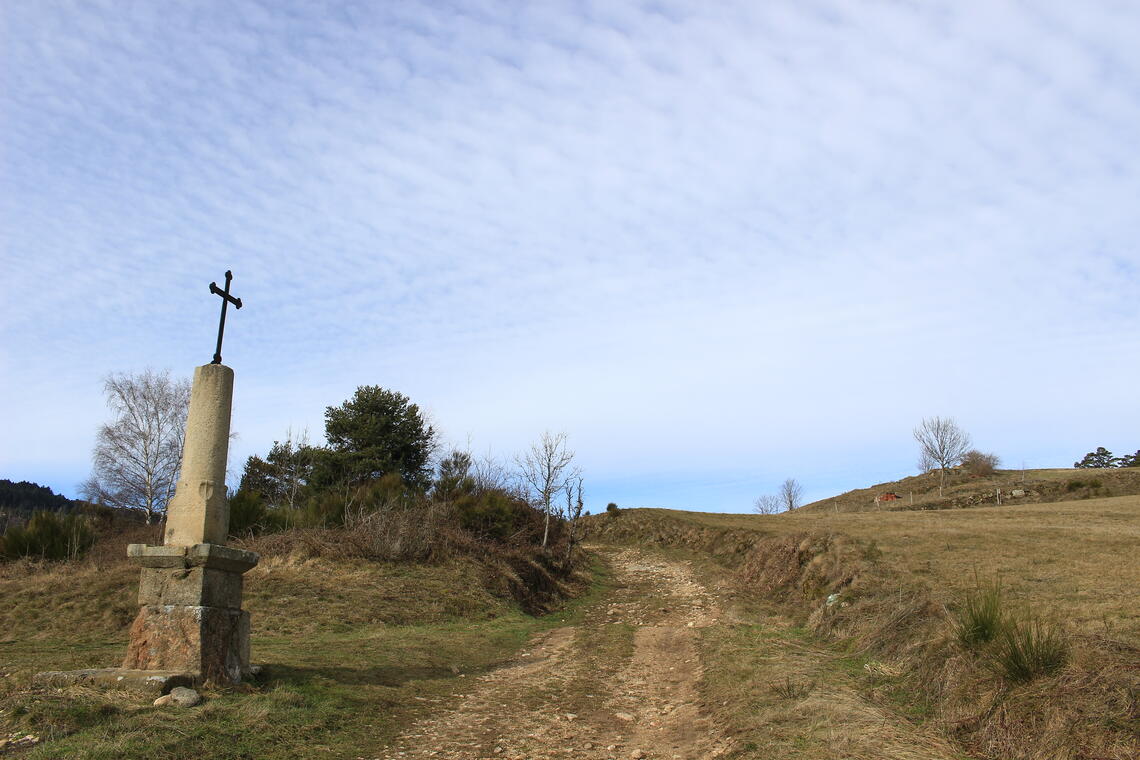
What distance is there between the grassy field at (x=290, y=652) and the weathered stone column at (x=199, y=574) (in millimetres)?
518

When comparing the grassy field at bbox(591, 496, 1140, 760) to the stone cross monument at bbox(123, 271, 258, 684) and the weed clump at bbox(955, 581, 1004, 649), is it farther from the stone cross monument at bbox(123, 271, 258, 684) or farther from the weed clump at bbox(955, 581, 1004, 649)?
the stone cross monument at bbox(123, 271, 258, 684)

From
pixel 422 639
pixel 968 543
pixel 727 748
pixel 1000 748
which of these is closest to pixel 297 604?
pixel 422 639

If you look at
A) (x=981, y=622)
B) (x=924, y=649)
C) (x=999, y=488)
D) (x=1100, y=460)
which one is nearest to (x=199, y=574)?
(x=924, y=649)

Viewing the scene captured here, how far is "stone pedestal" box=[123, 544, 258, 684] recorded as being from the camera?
769 centimetres

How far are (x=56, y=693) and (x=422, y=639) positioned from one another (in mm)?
6448

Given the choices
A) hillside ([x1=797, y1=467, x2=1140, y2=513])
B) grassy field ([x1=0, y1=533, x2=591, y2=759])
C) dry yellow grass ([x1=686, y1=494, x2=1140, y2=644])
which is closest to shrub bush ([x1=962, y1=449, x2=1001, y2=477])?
hillside ([x1=797, y1=467, x2=1140, y2=513])

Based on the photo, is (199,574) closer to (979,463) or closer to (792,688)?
(792,688)

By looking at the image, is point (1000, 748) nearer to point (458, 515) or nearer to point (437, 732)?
point (437, 732)

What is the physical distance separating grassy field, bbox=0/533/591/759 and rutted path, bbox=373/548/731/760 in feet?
1.61

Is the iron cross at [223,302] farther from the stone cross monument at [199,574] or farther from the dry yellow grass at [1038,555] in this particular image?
the dry yellow grass at [1038,555]

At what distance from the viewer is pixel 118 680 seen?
7.13 metres

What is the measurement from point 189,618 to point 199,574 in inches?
17.6

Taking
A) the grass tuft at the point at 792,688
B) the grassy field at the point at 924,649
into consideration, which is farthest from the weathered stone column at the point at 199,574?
the grass tuft at the point at 792,688

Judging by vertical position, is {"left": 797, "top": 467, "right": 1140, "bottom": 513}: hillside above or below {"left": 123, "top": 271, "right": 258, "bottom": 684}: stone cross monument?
above
